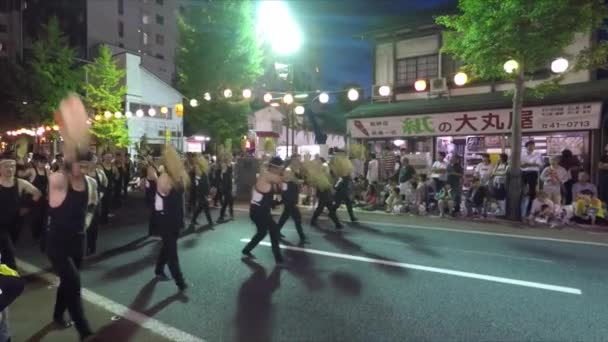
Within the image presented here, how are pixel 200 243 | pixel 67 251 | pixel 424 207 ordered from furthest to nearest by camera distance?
1. pixel 424 207
2. pixel 200 243
3. pixel 67 251

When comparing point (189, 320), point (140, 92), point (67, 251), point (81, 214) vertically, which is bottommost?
point (189, 320)

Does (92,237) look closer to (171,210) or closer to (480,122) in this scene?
(171,210)

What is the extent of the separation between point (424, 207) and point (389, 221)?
6.22 ft

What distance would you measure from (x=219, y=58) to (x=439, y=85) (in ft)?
49.4

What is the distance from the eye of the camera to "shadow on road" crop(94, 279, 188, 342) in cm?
461

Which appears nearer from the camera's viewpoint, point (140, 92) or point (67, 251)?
point (67, 251)

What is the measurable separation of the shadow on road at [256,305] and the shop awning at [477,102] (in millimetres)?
9601

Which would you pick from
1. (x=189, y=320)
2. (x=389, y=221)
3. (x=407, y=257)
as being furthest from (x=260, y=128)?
(x=189, y=320)

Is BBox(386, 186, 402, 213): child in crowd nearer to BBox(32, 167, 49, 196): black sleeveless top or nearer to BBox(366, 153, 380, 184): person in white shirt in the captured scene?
BBox(366, 153, 380, 184): person in white shirt

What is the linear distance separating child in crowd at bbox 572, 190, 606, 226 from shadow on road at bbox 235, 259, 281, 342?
26.9 feet

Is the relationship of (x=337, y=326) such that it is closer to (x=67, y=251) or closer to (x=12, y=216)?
(x=67, y=251)

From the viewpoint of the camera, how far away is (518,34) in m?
11.1

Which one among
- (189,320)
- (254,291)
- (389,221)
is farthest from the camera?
(389,221)

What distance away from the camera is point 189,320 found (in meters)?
5.03
